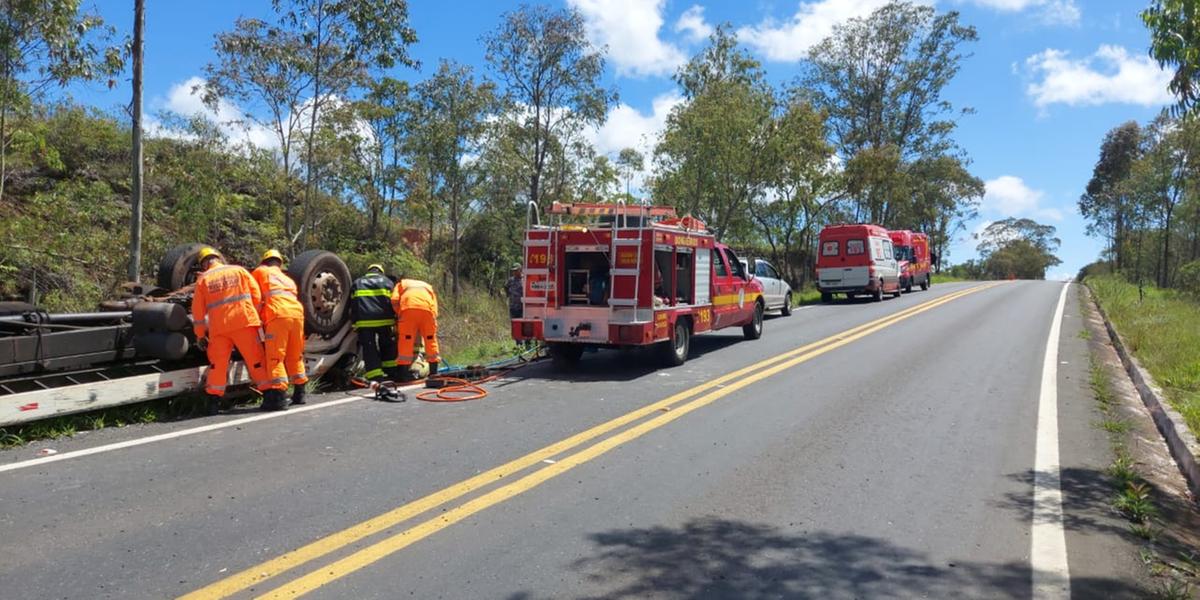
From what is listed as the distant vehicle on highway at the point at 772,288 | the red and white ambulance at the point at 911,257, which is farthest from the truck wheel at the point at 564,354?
the red and white ambulance at the point at 911,257

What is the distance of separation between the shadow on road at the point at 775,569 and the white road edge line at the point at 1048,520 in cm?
10

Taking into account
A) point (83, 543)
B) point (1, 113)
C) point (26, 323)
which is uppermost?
point (1, 113)

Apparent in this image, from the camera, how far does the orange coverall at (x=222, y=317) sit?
6910 millimetres

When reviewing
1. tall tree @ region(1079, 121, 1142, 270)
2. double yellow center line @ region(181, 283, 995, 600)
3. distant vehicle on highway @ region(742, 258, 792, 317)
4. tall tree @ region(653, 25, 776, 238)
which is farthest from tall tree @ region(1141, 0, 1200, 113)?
tall tree @ region(1079, 121, 1142, 270)

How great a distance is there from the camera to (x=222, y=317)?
6.91 meters

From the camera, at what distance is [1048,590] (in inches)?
143

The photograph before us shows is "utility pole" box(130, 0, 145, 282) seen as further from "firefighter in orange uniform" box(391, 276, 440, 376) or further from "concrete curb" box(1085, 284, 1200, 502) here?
"concrete curb" box(1085, 284, 1200, 502)

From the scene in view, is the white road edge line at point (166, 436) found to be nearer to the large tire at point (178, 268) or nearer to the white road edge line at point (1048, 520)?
the large tire at point (178, 268)

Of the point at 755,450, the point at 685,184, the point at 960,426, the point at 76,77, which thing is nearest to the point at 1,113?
the point at 76,77

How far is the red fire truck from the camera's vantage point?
9.89 metres

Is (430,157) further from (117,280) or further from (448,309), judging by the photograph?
(117,280)

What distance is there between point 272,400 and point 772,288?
13019 mm

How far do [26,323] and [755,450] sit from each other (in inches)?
242

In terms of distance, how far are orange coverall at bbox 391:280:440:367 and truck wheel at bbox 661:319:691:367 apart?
336 centimetres
